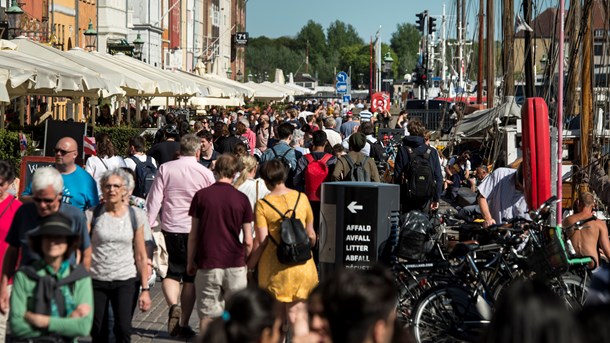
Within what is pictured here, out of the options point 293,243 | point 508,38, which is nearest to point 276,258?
point 293,243

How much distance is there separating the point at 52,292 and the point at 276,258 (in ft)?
11.2

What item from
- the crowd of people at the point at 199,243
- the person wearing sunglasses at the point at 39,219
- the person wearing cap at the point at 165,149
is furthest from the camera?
the person wearing cap at the point at 165,149

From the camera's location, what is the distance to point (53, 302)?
254 inches

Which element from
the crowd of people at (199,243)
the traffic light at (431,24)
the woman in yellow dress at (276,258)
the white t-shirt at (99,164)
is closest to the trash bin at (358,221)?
the crowd of people at (199,243)

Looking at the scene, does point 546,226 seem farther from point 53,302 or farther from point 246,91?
point 246,91

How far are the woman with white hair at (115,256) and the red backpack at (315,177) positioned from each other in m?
5.42

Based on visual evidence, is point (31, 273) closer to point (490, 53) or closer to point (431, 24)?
point (490, 53)

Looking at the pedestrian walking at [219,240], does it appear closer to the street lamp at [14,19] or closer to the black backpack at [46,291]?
the black backpack at [46,291]

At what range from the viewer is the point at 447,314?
9852 millimetres

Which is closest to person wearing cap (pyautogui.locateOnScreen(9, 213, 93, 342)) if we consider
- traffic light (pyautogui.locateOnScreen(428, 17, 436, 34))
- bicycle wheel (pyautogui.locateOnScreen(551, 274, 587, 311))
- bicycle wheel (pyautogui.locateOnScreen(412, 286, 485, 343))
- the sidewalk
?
bicycle wheel (pyautogui.locateOnScreen(412, 286, 485, 343))

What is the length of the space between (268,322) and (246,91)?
40.9m

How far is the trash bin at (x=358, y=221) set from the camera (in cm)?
1154

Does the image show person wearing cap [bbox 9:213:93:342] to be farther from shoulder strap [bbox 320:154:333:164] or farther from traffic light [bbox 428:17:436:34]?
traffic light [bbox 428:17:436:34]

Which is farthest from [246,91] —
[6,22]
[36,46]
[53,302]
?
[53,302]
